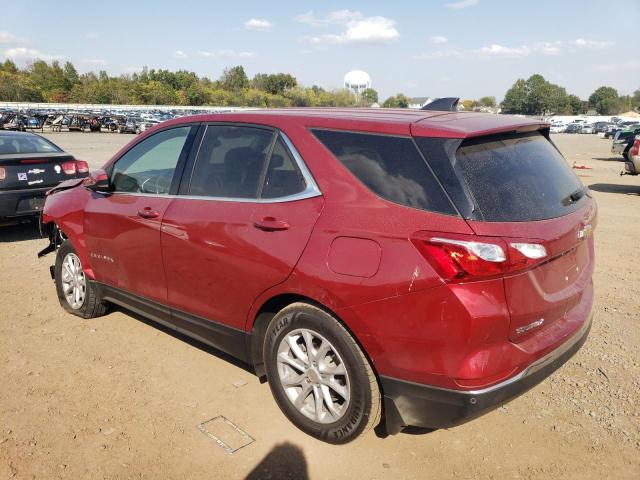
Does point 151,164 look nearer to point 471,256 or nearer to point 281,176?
point 281,176

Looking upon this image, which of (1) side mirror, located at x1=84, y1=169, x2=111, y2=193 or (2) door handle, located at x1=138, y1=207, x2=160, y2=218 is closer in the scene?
(2) door handle, located at x1=138, y1=207, x2=160, y2=218

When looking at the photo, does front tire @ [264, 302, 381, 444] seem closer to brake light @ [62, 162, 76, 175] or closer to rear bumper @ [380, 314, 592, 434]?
rear bumper @ [380, 314, 592, 434]

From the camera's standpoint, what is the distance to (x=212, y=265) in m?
3.30

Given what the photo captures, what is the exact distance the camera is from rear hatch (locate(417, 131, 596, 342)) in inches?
95.2

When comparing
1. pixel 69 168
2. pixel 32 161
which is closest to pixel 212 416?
pixel 32 161

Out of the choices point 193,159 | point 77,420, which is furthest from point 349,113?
point 77,420

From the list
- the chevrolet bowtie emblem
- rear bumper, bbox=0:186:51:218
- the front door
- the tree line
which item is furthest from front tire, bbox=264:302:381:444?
the tree line

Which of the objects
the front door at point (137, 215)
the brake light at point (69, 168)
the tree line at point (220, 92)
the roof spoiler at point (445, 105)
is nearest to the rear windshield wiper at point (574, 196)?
the roof spoiler at point (445, 105)

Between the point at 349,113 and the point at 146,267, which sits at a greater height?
the point at 349,113

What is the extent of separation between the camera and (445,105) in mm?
3510

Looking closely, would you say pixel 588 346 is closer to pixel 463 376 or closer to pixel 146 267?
pixel 463 376

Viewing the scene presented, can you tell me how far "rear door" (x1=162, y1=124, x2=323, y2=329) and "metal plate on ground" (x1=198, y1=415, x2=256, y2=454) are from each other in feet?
1.91

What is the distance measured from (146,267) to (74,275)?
4.25 feet

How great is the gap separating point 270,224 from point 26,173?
5806 millimetres
